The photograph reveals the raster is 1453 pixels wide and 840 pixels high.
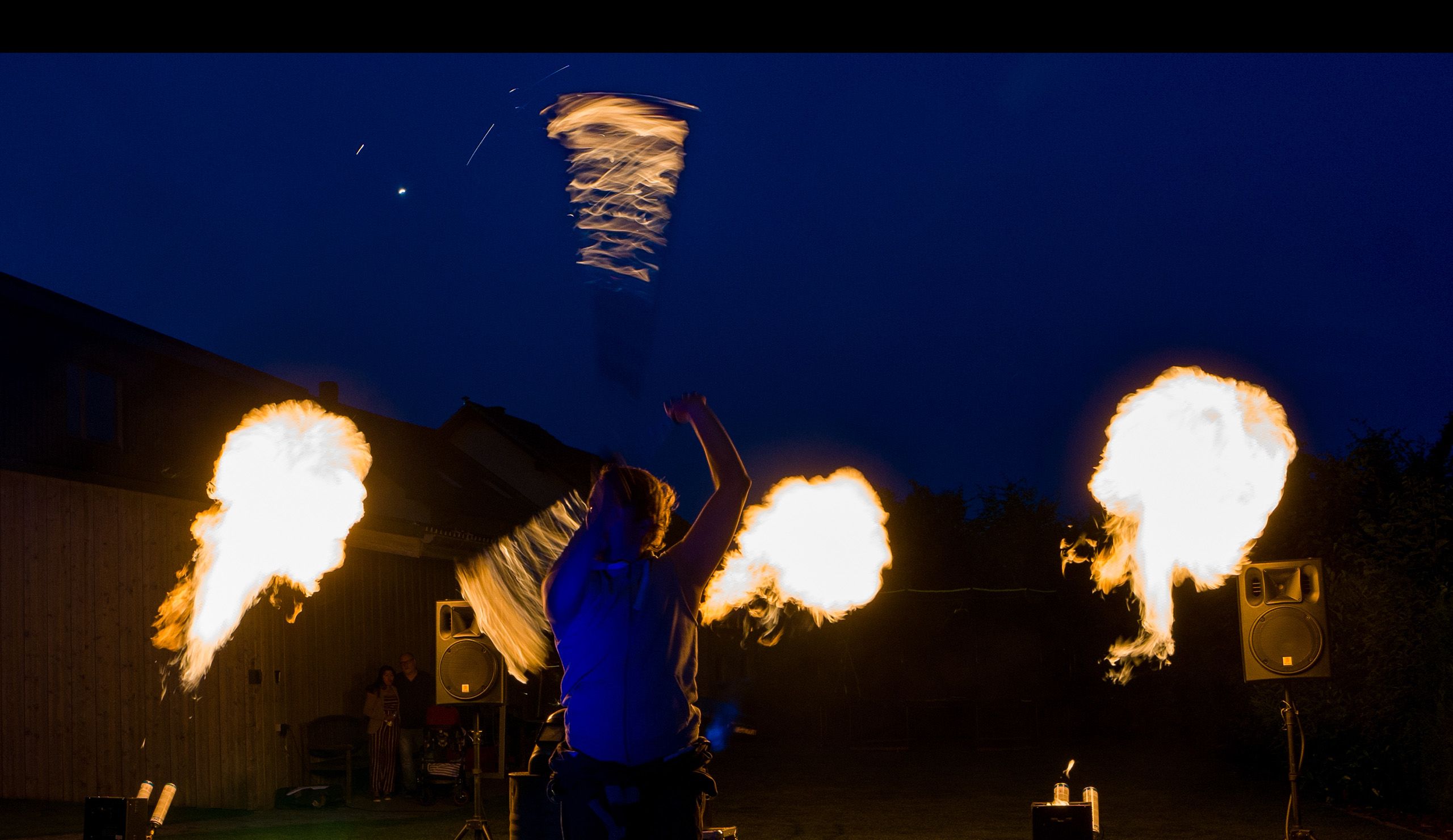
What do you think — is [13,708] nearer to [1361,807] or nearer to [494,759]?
[494,759]

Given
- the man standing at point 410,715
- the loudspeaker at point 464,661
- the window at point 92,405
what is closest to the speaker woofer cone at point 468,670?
the loudspeaker at point 464,661

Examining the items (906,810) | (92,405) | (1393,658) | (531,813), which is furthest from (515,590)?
(531,813)

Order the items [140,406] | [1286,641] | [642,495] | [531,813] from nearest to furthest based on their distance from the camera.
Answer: [642,495], [531,813], [1286,641], [140,406]

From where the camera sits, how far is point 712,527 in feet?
10.5

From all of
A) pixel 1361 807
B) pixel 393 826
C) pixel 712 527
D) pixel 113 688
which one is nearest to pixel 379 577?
pixel 113 688

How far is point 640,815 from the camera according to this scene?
2844 millimetres

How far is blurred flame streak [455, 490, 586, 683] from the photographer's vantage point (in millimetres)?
20062

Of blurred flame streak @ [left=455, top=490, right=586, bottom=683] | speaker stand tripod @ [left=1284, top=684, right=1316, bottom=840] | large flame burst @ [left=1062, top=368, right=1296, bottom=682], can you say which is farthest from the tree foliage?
blurred flame streak @ [left=455, top=490, right=586, bottom=683]

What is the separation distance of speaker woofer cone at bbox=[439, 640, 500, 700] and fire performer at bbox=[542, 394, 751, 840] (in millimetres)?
7397

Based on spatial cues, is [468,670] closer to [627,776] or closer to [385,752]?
[385,752]

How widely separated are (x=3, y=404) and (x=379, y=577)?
528 cm

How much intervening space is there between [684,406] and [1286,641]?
7.21 m

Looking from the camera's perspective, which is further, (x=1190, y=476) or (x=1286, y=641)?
(x=1190, y=476)

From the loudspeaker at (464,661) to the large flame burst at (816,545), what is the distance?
2.48 meters
